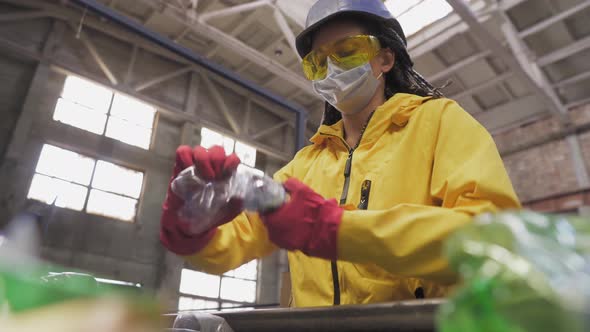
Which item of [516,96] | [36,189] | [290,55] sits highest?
[290,55]

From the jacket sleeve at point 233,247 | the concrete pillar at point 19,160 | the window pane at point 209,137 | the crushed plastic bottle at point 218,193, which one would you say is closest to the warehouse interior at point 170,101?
the concrete pillar at point 19,160

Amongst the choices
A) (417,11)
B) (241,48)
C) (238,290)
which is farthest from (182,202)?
(238,290)

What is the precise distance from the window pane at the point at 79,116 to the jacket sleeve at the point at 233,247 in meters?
6.75

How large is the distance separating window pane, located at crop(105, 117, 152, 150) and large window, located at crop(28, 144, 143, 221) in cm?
55

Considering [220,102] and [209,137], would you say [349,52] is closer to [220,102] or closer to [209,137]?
[209,137]

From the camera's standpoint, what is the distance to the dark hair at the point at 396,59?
1.73 m

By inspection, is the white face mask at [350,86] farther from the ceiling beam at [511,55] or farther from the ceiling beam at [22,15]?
the ceiling beam at [22,15]

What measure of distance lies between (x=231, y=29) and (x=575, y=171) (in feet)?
22.4

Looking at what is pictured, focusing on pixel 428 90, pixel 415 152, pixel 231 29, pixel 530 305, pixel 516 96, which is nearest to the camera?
pixel 530 305

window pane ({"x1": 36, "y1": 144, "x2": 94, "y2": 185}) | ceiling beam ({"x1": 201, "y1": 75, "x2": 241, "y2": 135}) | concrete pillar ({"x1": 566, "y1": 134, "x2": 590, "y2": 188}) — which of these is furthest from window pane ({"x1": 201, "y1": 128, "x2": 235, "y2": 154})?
concrete pillar ({"x1": 566, "y1": 134, "x2": 590, "y2": 188})

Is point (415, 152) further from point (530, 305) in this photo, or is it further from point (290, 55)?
point (290, 55)

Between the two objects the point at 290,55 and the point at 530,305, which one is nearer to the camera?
the point at 530,305

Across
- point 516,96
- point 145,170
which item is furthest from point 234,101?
point 516,96

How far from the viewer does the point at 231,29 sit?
7.64 m
